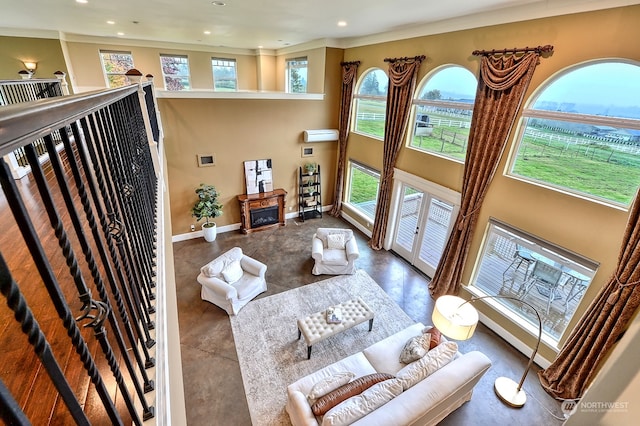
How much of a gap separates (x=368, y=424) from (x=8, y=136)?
10.6ft

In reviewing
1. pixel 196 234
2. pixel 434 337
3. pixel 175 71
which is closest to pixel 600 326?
pixel 434 337

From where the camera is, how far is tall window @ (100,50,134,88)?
26.1ft

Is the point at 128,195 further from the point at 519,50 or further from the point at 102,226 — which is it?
the point at 519,50

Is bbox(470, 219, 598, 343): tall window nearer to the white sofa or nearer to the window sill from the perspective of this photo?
the white sofa

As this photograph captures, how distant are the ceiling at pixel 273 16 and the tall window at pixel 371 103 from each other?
2.84 feet

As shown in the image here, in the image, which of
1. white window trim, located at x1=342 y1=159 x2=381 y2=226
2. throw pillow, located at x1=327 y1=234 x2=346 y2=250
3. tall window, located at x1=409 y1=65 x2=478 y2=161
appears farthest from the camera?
white window trim, located at x1=342 y1=159 x2=381 y2=226

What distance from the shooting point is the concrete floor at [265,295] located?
3643 mm

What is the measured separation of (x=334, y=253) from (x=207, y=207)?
3.23m

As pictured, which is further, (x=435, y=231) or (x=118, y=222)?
(x=435, y=231)

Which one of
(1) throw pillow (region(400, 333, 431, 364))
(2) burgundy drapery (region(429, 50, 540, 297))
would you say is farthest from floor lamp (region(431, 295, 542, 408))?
(2) burgundy drapery (region(429, 50, 540, 297))

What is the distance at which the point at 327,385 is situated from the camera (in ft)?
10.4

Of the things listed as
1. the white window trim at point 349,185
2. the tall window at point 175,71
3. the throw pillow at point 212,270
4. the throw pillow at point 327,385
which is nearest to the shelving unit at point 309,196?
the white window trim at point 349,185

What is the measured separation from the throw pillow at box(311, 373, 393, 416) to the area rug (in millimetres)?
835

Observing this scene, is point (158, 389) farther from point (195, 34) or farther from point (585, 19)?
point (195, 34)
